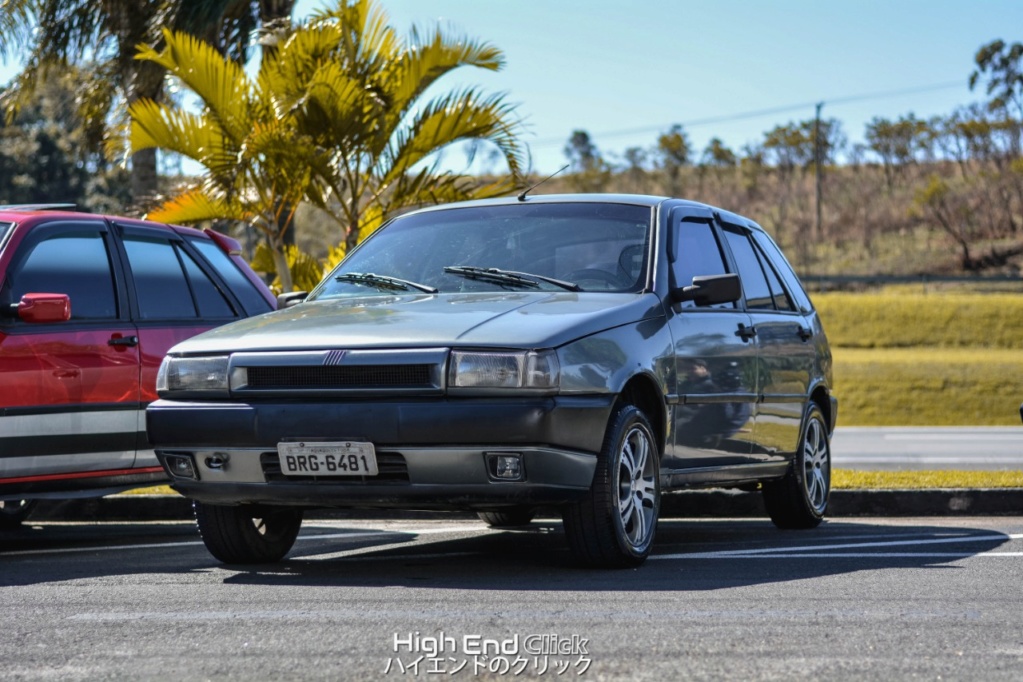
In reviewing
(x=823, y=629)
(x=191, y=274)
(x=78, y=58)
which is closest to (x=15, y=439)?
(x=191, y=274)

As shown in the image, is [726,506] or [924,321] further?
[924,321]

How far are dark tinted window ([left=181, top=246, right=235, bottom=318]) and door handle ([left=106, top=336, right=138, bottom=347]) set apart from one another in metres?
0.78

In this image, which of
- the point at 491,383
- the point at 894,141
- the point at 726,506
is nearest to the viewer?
the point at 491,383

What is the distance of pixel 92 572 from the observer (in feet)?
21.6

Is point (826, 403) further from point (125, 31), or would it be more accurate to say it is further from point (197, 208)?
point (125, 31)

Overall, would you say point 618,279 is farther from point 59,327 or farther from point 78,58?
point 78,58

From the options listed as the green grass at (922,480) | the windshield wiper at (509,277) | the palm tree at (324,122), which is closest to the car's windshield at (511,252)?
the windshield wiper at (509,277)

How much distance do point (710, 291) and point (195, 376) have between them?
2.29 metres

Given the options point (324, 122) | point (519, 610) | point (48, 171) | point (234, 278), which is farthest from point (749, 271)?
point (48, 171)

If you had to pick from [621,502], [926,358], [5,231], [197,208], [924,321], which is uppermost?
[197,208]

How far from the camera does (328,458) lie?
5891 millimetres

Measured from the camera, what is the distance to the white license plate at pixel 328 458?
5.84 meters

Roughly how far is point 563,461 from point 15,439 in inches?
117

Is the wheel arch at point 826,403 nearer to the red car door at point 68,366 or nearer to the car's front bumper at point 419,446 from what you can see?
the car's front bumper at point 419,446
